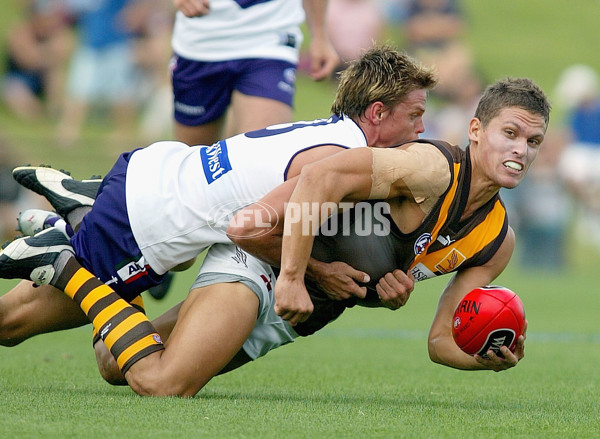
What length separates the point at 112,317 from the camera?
4629 mm

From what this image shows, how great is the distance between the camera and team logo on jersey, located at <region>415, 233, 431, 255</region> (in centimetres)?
455

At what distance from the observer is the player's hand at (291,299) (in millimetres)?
4168

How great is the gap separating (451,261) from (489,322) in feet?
1.57

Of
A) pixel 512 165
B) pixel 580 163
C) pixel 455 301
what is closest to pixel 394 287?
pixel 455 301

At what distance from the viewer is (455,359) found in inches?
188

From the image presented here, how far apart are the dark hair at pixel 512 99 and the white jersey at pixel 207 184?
0.61 meters

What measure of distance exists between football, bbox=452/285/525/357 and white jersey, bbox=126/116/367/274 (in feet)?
3.04

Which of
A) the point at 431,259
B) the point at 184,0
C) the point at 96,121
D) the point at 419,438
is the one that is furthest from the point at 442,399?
the point at 96,121

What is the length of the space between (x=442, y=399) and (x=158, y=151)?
74.1 inches

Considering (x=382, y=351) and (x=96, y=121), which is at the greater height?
(x=382, y=351)

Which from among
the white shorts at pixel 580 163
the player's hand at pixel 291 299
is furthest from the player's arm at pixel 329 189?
the white shorts at pixel 580 163

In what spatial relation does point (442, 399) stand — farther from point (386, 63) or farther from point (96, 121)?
point (96, 121)

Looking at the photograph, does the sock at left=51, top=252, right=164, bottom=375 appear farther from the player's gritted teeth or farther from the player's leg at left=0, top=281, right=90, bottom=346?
the player's gritted teeth


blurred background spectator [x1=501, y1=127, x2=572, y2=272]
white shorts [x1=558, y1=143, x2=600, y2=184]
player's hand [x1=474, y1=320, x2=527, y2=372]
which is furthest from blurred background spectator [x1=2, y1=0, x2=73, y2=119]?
player's hand [x1=474, y1=320, x2=527, y2=372]
